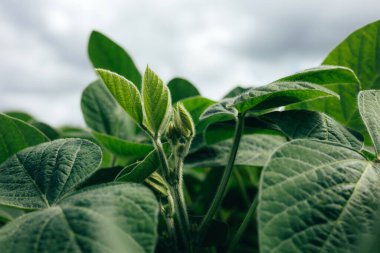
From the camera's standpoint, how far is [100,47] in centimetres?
151

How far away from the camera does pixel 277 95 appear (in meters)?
0.93

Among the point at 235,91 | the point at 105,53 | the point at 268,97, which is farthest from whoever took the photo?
the point at 105,53

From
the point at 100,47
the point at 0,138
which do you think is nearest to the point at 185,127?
the point at 0,138

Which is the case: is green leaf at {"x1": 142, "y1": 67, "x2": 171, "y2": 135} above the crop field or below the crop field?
above

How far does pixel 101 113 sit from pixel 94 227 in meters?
0.92

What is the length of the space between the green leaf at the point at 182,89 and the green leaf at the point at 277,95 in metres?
0.59

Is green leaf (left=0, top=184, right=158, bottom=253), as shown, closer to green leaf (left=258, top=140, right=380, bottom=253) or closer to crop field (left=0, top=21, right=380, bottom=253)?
crop field (left=0, top=21, right=380, bottom=253)

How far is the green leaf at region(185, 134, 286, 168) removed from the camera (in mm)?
1162

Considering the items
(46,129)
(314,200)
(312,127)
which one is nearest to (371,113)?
(312,127)

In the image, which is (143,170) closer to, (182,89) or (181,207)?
(181,207)

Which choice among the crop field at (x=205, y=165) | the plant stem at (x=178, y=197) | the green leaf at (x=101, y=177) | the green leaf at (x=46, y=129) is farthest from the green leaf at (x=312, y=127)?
the green leaf at (x=46, y=129)

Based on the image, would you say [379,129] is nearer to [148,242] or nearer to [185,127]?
[185,127]

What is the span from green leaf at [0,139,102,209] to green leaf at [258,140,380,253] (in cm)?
34

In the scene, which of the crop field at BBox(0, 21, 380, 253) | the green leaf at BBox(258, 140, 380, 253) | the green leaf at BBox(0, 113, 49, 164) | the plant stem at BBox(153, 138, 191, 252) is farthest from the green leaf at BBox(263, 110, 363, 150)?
the green leaf at BBox(0, 113, 49, 164)
